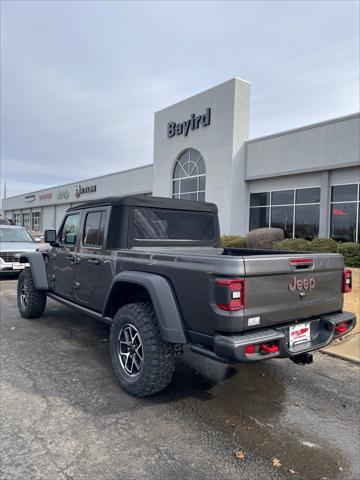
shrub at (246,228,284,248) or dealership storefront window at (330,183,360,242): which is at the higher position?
dealership storefront window at (330,183,360,242)

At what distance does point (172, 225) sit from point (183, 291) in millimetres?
1690

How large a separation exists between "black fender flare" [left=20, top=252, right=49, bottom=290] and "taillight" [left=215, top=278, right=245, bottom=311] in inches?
146

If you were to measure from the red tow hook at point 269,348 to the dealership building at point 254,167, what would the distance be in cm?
1423

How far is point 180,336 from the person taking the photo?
3184mm

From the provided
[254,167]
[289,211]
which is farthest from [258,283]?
[254,167]

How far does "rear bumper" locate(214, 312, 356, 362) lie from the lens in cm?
284

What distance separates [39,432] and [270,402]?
6.69 ft

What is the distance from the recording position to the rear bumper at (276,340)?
9.32ft

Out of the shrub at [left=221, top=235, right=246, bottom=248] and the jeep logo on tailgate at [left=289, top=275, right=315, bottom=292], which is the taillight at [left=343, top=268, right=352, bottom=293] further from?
the shrub at [left=221, top=235, right=246, bottom=248]

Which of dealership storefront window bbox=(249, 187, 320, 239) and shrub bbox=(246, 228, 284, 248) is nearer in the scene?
shrub bbox=(246, 228, 284, 248)

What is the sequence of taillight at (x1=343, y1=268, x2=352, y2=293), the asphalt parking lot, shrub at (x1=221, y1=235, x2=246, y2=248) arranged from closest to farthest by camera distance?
the asphalt parking lot → taillight at (x1=343, y1=268, x2=352, y2=293) → shrub at (x1=221, y1=235, x2=246, y2=248)

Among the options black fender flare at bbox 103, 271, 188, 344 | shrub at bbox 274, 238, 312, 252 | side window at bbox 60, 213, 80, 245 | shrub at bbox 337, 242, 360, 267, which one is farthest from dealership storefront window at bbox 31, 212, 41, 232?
black fender flare at bbox 103, 271, 188, 344

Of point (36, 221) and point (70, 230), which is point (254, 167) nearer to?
point (70, 230)

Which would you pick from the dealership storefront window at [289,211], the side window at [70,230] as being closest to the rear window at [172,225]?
the side window at [70,230]
